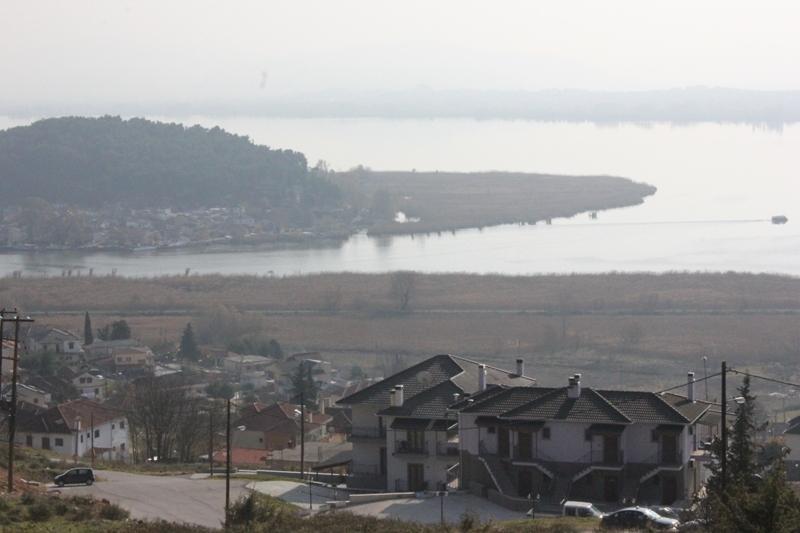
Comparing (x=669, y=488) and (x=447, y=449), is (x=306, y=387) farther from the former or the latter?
(x=669, y=488)

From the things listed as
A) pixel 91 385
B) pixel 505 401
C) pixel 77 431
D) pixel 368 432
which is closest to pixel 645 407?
pixel 505 401

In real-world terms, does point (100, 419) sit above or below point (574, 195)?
below

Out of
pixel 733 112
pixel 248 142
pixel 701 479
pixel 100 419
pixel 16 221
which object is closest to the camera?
pixel 701 479

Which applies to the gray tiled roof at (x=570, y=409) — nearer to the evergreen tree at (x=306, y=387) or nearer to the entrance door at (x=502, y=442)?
the entrance door at (x=502, y=442)

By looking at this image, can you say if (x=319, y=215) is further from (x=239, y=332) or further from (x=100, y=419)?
(x=100, y=419)

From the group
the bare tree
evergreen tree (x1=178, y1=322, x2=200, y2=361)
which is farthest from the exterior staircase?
the bare tree

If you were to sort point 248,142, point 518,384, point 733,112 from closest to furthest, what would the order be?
1. point 518,384
2. point 248,142
3. point 733,112

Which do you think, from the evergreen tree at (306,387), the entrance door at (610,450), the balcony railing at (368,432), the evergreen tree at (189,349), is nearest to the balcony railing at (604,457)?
the entrance door at (610,450)

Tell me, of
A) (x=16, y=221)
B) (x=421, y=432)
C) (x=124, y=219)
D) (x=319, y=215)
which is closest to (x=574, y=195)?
(x=319, y=215)
